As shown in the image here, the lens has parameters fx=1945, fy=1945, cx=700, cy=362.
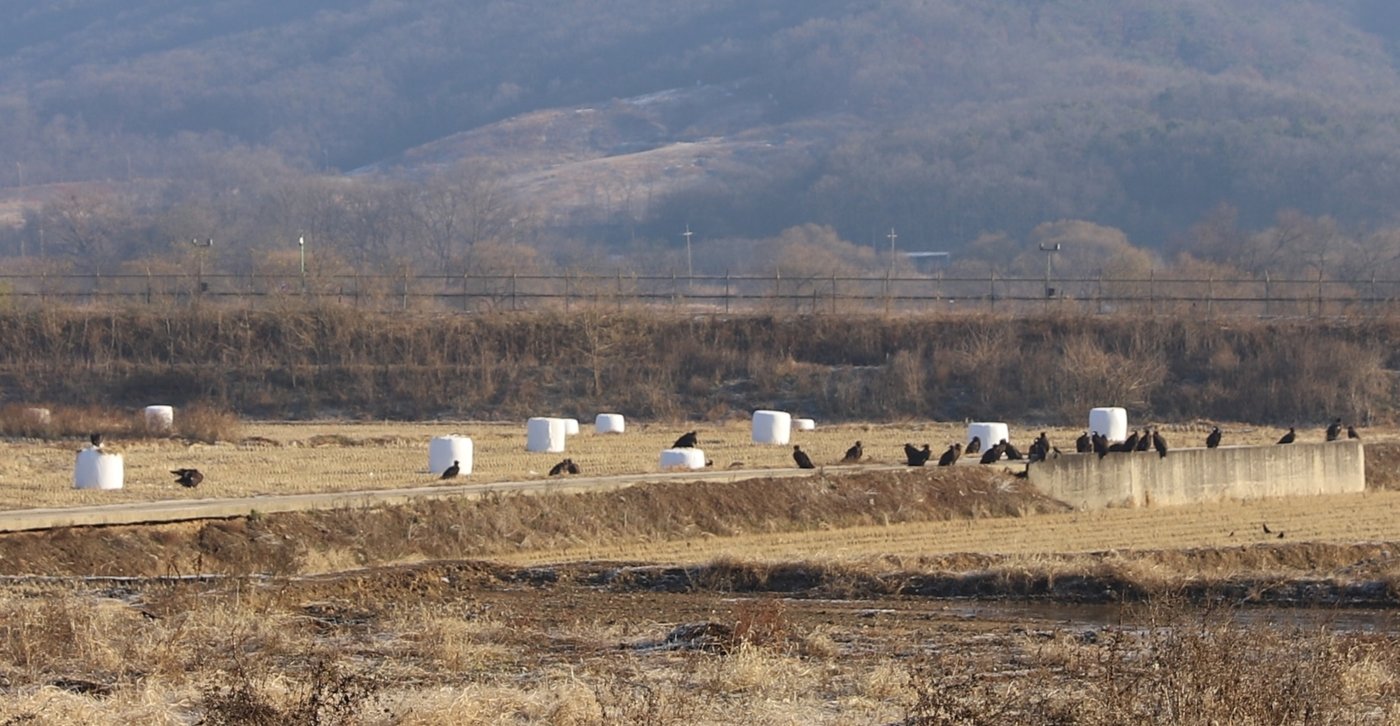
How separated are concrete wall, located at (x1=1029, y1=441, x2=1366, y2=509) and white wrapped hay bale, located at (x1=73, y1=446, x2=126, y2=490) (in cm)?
1622

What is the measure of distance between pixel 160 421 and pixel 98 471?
19.2m

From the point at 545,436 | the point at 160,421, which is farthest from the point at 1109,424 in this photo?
the point at 160,421

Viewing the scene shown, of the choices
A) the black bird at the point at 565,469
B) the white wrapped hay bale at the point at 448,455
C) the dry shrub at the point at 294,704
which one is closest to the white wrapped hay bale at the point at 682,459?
the black bird at the point at 565,469

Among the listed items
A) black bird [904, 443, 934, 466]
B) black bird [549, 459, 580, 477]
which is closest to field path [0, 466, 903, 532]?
black bird [549, 459, 580, 477]

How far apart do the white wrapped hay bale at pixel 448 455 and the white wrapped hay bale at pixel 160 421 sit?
15.1 meters

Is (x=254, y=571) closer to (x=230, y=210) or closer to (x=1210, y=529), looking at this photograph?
(x=1210, y=529)

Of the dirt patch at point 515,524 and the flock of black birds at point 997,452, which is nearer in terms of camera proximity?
the dirt patch at point 515,524

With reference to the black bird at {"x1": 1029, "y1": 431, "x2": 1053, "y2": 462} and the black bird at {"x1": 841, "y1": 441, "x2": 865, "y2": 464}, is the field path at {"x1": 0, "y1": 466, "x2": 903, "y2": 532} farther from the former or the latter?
the black bird at {"x1": 1029, "y1": 431, "x2": 1053, "y2": 462}

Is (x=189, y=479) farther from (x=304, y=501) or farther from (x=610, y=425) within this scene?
(x=610, y=425)

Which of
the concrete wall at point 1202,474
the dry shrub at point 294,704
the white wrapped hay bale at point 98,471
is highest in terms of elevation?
the dry shrub at point 294,704

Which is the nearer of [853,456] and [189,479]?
[189,479]

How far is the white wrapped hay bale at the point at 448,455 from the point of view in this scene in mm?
35656

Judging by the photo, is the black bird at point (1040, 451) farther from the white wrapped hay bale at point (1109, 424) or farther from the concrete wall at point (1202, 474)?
the white wrapped hay bale at point (1109, 424)

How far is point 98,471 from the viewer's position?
103ft
